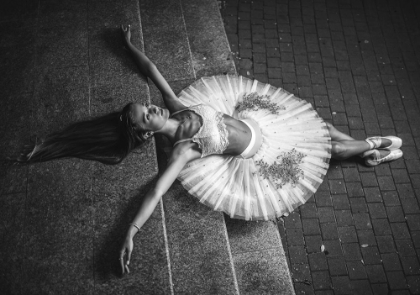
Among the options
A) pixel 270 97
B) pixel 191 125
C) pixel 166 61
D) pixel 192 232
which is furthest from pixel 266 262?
pixel 166 61

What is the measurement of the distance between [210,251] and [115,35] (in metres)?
3.66

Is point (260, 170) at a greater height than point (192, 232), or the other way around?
point (260, 170)

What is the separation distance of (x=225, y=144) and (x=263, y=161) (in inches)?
27.5

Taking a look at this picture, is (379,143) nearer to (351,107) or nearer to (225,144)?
A: (351,107)

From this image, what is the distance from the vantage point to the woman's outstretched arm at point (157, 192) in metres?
3.45

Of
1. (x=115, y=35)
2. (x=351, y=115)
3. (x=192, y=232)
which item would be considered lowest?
(x=192, y=232)

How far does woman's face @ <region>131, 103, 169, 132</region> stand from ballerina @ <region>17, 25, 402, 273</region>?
1 cm

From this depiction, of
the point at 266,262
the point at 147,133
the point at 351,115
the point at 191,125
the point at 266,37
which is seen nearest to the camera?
the point at 147,133

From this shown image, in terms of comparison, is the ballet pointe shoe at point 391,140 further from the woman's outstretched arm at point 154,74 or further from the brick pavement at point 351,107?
the woman's outstretched arm at point 154,74

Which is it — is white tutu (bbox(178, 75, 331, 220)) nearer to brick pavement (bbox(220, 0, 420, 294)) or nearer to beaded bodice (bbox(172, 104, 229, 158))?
beaded bodice (bbox(172, 104, 229, 158))

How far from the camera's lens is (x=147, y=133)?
3.62 m

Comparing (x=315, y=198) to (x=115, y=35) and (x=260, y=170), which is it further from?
(x=115, y=35)

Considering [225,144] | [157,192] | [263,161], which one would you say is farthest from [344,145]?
[157,192]

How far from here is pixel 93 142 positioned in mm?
3785
